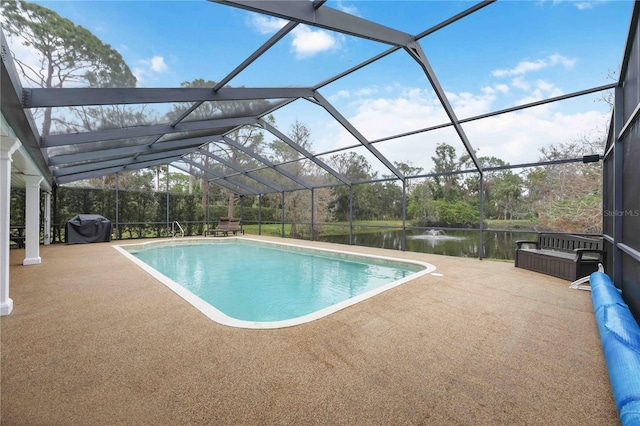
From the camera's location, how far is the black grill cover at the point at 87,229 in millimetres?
9781

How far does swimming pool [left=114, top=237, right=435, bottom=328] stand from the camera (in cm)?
391

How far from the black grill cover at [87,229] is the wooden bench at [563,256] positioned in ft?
41.6

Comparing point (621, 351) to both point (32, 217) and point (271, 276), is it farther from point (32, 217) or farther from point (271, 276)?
point (32, 217)

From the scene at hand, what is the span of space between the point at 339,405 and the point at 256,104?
5893 mm

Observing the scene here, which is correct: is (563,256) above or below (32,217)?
below

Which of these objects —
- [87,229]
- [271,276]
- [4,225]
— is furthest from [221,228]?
[4,225]

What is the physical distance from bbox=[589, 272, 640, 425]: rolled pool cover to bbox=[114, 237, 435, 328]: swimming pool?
2.18 m

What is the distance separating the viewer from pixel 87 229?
10.1 meters

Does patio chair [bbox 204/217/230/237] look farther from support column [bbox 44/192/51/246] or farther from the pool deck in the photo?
the pool deck

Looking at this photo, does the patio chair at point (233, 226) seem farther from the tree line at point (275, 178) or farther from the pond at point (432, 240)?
the pond at point (432, 240)

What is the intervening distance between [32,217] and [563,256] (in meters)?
9.53

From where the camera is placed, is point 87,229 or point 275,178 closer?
point 87,229

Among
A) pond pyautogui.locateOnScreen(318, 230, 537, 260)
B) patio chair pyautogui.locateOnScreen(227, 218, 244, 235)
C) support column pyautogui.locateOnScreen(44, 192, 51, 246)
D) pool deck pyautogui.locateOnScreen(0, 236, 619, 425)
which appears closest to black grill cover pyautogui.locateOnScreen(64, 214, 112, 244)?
support column pyautogui.locateOnScreen(44, 192, 51, 246)

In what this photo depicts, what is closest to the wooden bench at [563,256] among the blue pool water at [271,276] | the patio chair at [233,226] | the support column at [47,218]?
the blue pool water at [271,276]
